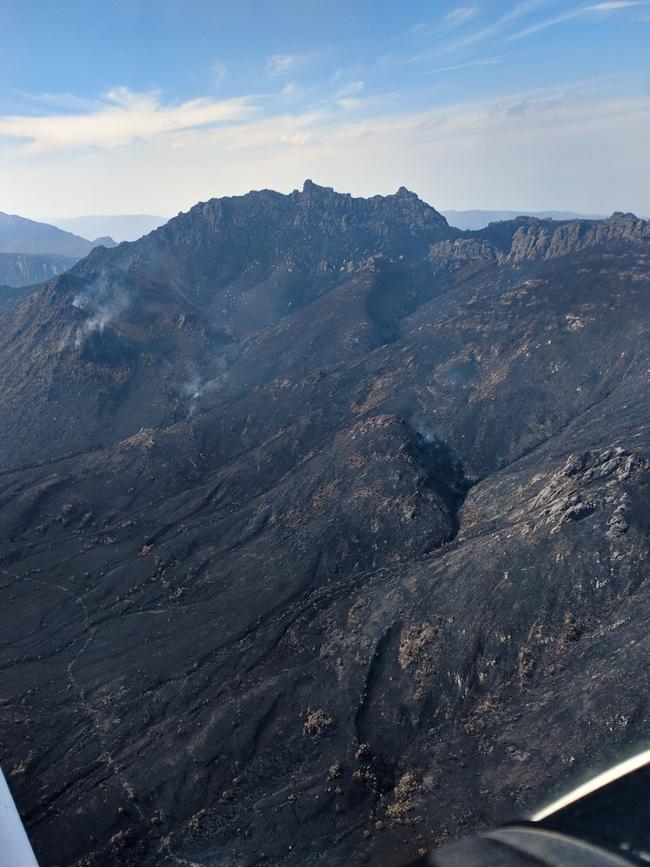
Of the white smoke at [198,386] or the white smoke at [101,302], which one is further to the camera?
the white smoke at [101,302]

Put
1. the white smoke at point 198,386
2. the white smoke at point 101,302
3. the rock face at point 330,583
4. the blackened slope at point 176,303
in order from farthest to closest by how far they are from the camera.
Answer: the white smoke at point 101,302
the white smoke at point 198,386
the blackened slope at point 176,303
the rock face at point 330,583

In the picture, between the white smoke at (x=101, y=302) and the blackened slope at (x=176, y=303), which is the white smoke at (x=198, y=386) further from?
the white smoke at (x=101, y=302)

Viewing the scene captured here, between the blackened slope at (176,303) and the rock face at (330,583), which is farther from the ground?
the blackened slope at (176,303)

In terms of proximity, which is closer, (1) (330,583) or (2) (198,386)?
(1) (330,583)

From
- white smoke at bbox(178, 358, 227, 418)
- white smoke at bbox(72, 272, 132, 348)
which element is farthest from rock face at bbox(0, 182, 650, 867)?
white smoke at bbox(72, 272, 132, 348)

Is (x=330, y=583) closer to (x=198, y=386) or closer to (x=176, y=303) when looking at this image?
(x=198, y=386)

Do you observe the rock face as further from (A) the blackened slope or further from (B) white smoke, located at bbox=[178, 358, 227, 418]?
(A) the blackened slope

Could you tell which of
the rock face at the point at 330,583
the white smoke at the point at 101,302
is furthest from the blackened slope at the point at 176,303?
the rock face at the point at 330,583

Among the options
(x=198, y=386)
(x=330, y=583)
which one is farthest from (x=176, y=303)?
(x=330, y=583)

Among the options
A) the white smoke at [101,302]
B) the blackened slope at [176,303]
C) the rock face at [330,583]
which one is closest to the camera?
the rock face at [330,583]
